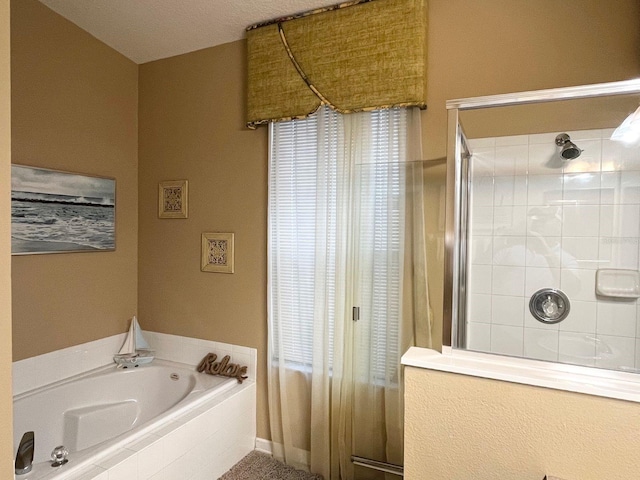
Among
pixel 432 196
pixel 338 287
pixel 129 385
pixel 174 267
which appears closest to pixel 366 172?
pixel 432 196

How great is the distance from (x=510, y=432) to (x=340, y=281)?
1.15 meters

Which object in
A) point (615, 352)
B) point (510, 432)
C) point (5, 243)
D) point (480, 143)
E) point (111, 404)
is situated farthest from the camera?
point (111, 404)

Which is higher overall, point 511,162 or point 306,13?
point 306,13

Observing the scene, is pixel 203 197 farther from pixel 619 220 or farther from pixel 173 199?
pixel 619 220

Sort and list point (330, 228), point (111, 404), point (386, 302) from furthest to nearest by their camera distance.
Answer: point (111, 404) → point (330, 228) → point (386, 302)

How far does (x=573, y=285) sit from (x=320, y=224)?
1301 mm

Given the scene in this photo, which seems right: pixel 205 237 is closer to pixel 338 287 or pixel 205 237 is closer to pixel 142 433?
pixel 338 287

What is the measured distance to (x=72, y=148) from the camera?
8.47ft

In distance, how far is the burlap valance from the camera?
2.07 meters

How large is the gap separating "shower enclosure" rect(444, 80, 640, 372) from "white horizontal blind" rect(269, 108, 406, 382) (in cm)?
46

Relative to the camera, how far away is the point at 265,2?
2.28 m

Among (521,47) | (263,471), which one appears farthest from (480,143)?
(263,471)

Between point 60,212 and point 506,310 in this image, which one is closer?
point 506,310

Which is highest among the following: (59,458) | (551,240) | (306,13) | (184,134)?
(306,13)
